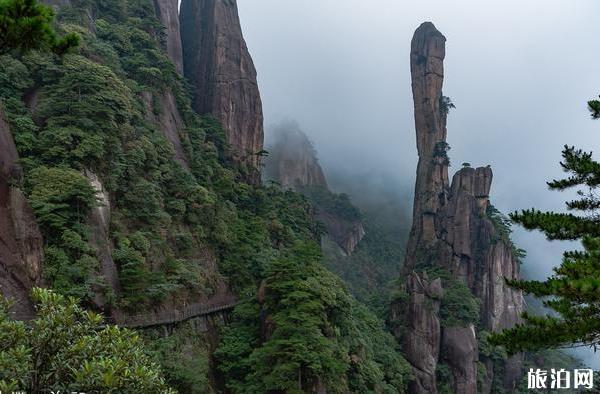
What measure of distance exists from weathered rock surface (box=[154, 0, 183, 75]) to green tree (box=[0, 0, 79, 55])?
136 feet

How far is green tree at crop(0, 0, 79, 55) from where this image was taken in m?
4.86

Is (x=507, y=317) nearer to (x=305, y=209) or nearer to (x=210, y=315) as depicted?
(x=305, y=209)

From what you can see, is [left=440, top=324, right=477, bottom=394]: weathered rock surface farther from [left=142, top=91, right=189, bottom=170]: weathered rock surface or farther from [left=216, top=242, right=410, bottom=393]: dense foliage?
[left=142, top=91, right=189, bottom=170]: weathered rock surface

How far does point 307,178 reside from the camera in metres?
84.1

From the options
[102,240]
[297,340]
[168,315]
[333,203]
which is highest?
[333,203]

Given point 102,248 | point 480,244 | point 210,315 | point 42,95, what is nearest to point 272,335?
point 210,315

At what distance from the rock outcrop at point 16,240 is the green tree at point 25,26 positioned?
11.7 m

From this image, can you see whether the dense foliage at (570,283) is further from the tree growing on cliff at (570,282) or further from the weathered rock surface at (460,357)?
the weathered rock surface at (460,357)

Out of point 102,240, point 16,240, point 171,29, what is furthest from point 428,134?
point 16,240

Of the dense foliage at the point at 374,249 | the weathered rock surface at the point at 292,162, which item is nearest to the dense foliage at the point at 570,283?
the dense foliage at the point at 374,249

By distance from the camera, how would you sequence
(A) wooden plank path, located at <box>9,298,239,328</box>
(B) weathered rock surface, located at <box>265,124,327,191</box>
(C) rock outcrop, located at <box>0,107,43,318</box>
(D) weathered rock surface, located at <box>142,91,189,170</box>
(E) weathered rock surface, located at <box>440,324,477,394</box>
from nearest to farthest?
(C) rock outcrop, located at <box>0,107,43,318</box>
(A) wooden plank path, located at <box>9,298,239,328</box>
(D) weathered rock surface, located at <box>142,91,189,170</box>
(E) weathered rock surface, located at <box>440,324,477,394</box>
(B) weathered rock surface, located at <box>265,124,327,191</box>

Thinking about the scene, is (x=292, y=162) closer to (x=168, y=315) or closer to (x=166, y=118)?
(x=166, y=118)

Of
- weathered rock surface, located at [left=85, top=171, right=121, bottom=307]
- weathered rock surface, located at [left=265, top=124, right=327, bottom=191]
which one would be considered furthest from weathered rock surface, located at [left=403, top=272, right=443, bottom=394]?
weathered rock surface, located at [left=265, top=124, right=327, bottom=191]

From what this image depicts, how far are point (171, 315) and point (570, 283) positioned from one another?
716 inches
